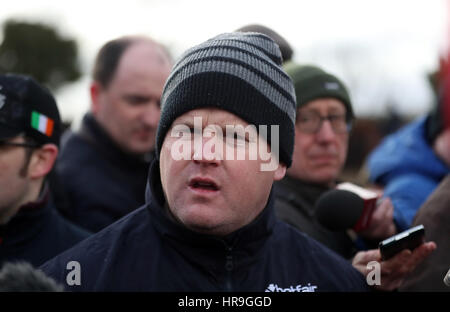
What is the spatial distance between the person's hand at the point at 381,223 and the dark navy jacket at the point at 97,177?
5.53 ft

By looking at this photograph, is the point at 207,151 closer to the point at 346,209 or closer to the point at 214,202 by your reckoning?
the point at 214,202

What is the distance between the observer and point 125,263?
6.96ft

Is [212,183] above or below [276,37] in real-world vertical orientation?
below

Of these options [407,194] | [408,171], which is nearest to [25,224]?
[407,194]

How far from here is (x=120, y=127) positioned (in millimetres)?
4340

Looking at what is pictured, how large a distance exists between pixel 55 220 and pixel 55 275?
41.8 inches

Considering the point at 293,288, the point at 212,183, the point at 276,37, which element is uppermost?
the point at 276,37

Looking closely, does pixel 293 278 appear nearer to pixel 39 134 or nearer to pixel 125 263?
pixel 125 263

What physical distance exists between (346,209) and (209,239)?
1.02 m

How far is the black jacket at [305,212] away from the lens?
10.3ft

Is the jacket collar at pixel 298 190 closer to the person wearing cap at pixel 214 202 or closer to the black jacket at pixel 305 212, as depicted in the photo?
the black jacket at pixel 305 212

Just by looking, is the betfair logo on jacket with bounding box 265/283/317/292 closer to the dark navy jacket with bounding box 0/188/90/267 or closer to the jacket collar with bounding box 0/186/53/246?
the dark navy jacket with bounding box 0/188/90/267

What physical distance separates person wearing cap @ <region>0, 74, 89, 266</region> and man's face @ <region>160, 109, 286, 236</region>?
1.06 m

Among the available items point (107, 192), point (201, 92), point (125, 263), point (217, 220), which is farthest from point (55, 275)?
point (107, 192)
